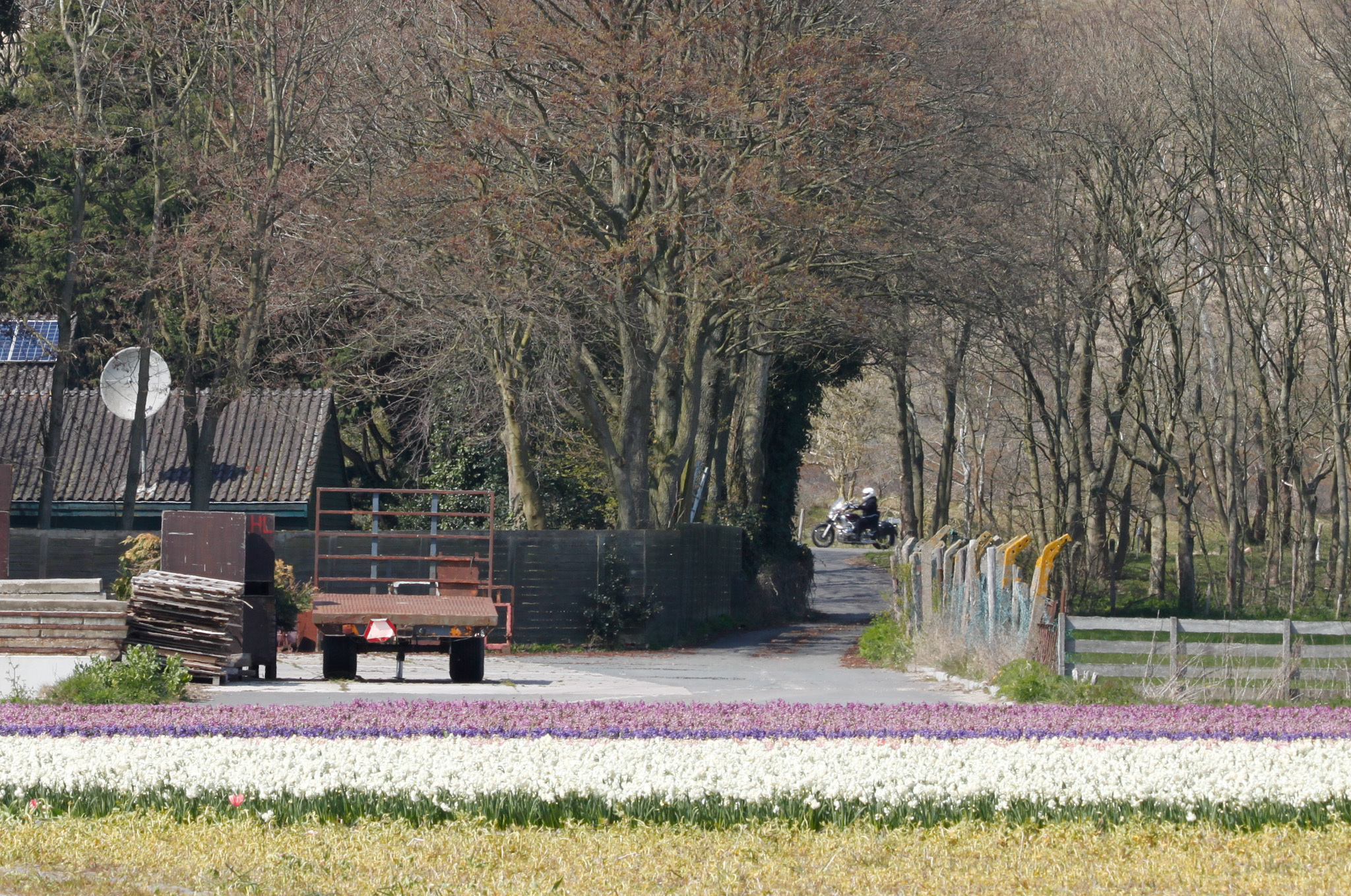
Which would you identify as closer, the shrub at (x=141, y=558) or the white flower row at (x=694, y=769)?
the white flower row at (x=694, y=769)

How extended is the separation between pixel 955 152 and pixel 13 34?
18.0m

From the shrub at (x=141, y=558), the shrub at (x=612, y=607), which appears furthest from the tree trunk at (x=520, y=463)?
the shrub at (x=141, y=558)

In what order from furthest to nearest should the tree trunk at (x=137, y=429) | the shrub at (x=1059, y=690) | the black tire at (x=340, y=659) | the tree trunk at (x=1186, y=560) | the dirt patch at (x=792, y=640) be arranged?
the tree trunk at (x=1186, y=560) < the tree trunk at (x=137, y=429) < the dirt patch at (x=792, y=640) < the black tire at (x=340, y=659) < the shrub at (x=1059, y=690)

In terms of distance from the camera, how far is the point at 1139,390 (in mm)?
37406

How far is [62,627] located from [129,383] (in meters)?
14.6

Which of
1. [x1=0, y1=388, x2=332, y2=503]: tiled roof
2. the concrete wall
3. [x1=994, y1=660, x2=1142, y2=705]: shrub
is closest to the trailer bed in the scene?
the concrete wall

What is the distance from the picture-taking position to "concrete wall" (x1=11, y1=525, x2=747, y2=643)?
25.4m

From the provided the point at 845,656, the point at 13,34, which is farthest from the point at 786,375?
the point at 13,34

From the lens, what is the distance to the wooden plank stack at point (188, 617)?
17.3m

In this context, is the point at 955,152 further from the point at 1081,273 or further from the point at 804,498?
the point at 804,498

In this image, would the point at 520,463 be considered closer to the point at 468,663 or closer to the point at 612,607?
the point at 612,607

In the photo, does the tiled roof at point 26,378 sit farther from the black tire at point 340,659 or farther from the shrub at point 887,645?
the shrub at point 887,645

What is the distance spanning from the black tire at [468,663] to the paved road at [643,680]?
152 millimetres

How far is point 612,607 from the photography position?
25859mm
